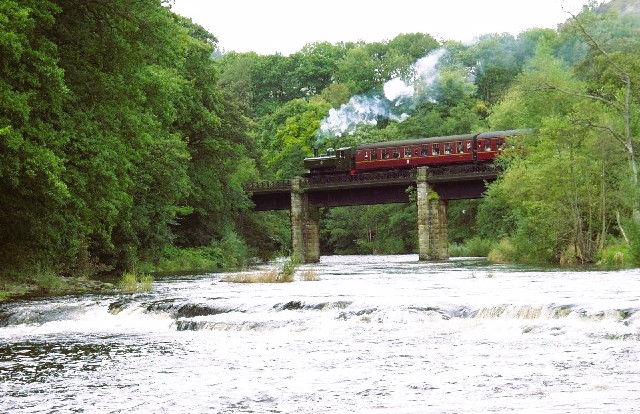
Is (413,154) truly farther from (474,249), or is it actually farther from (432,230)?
(474,249)

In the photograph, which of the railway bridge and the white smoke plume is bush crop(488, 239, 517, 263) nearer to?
the railway bridge

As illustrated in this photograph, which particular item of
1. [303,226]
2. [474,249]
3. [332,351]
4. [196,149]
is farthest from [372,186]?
[332,351]

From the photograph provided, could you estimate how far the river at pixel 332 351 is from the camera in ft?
45.0

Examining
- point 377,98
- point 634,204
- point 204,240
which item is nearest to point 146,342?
point 634,204

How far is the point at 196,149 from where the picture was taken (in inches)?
2566

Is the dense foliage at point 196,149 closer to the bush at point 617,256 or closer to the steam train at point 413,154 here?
the bush at point 617,256

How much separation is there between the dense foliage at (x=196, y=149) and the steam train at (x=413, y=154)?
3.04m

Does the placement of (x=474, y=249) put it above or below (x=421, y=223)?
below

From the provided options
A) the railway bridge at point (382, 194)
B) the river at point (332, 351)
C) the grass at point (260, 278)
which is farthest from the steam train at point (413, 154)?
the river at point (332, 351)

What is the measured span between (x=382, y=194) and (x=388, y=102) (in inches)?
1723

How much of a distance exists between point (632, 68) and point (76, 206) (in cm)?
2920

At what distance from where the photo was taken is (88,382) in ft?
51.6

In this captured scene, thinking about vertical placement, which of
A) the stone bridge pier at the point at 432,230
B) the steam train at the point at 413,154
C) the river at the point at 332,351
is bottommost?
the river at the point at 332,351

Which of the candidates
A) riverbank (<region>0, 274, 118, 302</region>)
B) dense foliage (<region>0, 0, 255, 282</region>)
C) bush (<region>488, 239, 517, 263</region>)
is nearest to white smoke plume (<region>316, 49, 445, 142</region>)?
bush (<region>488, 239, 517, 263</region>)
